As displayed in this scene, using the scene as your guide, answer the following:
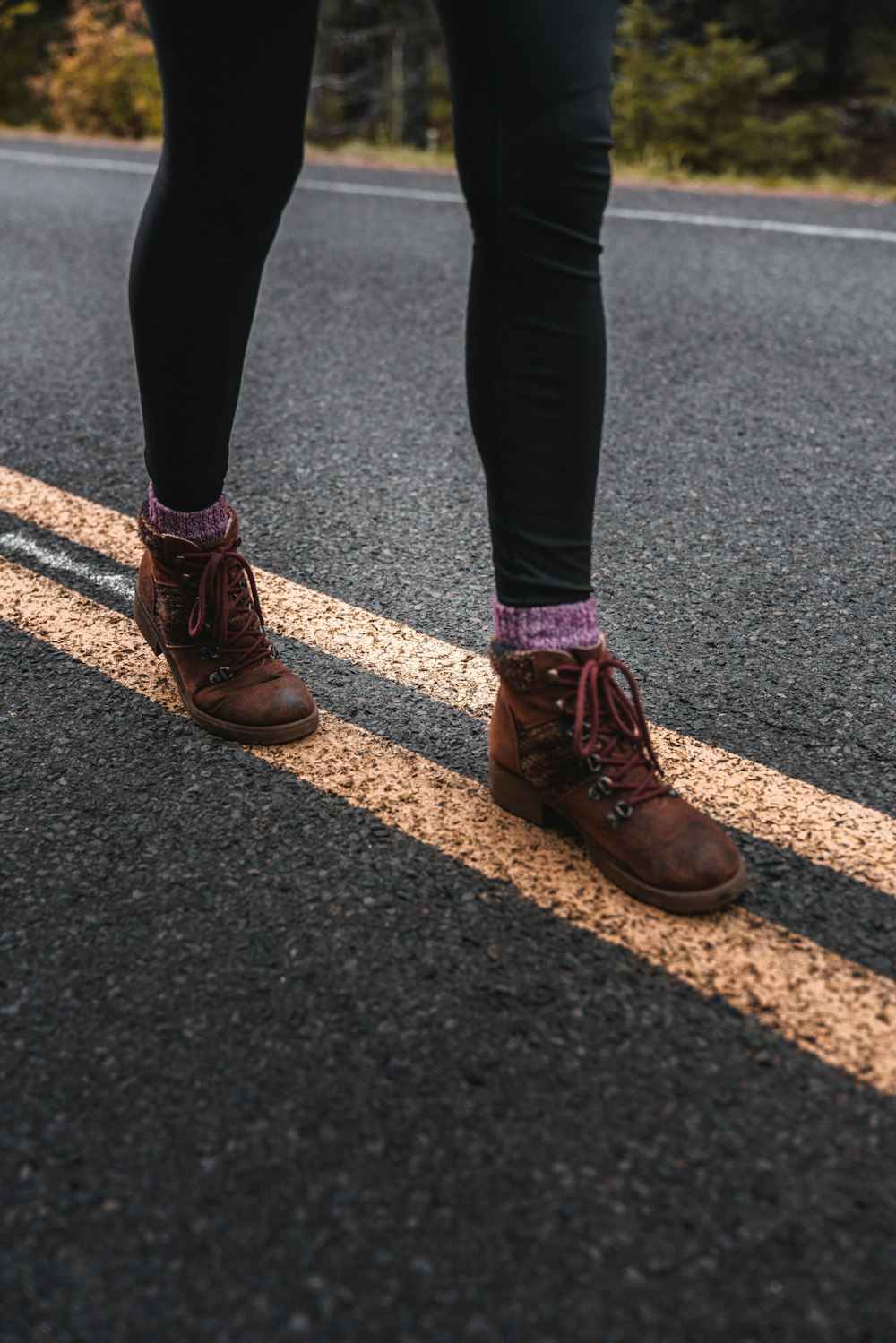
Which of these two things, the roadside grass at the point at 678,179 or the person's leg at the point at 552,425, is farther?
the roadside grass at the point at 678,179

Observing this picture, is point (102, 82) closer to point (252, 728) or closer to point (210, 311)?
point (210, 311)

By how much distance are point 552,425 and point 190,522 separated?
620 millimetres

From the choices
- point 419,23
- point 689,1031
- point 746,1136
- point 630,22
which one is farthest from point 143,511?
point 419,23

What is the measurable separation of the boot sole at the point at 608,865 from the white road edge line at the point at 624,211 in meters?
4.47

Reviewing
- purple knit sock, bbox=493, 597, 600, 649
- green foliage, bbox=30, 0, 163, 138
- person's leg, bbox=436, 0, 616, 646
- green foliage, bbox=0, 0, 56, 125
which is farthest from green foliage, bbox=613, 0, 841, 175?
purple knit sock, bbox=493, 597, 600, 649

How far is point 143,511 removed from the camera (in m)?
1.86

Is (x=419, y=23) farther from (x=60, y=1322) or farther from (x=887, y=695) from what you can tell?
(x=60, y=1322)

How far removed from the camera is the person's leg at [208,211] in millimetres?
1468

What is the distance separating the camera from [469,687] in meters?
1.90

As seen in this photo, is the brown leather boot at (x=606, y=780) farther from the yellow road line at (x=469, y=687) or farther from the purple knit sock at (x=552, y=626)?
the yellow road line at (x=469, y=687)

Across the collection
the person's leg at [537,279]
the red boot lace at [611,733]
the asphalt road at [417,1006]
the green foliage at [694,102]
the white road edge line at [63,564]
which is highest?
the green foliage at [694,102]

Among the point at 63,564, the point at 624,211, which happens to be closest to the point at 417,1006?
the point at 63,564

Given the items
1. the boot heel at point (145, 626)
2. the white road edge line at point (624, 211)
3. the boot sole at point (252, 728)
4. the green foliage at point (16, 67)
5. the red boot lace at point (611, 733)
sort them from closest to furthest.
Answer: the red boot lace at point (611, 733) → the boot sole at point (252, 728) → the boot heel at point (145, 626) → the white road edge line at point (624, 211) → the green foliage at point (16, 67)

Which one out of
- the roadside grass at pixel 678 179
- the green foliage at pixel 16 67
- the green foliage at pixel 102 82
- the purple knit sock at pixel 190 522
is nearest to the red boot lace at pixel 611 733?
the purple knit sock at pixel 190 522
